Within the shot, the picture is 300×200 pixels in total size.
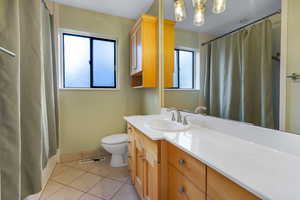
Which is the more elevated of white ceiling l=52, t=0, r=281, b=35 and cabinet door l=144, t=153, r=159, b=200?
white ceiling l=52, t=0, r=281, b=35

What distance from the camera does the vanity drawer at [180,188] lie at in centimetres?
77

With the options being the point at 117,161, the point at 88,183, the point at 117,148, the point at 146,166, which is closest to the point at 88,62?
the point at 117,148

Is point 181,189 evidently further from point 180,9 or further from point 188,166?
point 180,9

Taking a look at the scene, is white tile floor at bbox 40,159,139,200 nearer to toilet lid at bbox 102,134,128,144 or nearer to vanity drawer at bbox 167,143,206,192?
toilet lid at bbox 102,134,128,144

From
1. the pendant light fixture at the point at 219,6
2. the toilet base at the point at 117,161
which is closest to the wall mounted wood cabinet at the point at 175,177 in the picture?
the toilet base at the point at 117,161

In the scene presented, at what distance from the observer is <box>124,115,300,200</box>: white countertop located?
49cm

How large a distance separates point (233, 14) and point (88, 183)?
2.29 m

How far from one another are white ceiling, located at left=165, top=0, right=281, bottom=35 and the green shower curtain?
0.22 feet

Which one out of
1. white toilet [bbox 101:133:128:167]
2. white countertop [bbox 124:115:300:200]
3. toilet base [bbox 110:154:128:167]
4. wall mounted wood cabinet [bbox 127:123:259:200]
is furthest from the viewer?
toilet base [bbox 110:154:128:167]

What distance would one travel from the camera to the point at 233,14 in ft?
3.54

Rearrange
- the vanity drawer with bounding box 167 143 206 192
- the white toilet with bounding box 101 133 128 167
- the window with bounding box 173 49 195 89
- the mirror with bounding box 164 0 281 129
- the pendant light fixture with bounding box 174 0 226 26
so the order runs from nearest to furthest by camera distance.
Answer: the vanity drawer with bounding box 167 143 206 192
the mirror with bounding box 164 0 281 129
the pendant light fixture with bounding box 174 0 226 26
the window with bounding box 173 49 195 89
the white toilet with bounding box 101 133 128 167

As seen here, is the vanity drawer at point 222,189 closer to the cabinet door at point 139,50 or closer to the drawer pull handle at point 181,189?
the drawer pull handle at point 181,189

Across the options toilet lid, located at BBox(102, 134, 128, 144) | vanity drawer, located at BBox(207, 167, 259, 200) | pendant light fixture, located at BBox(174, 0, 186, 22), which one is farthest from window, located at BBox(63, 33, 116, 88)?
vanity drawer, located at BBox(207, 167, 259, 200)

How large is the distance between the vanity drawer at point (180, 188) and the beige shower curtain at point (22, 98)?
3.16 ft
